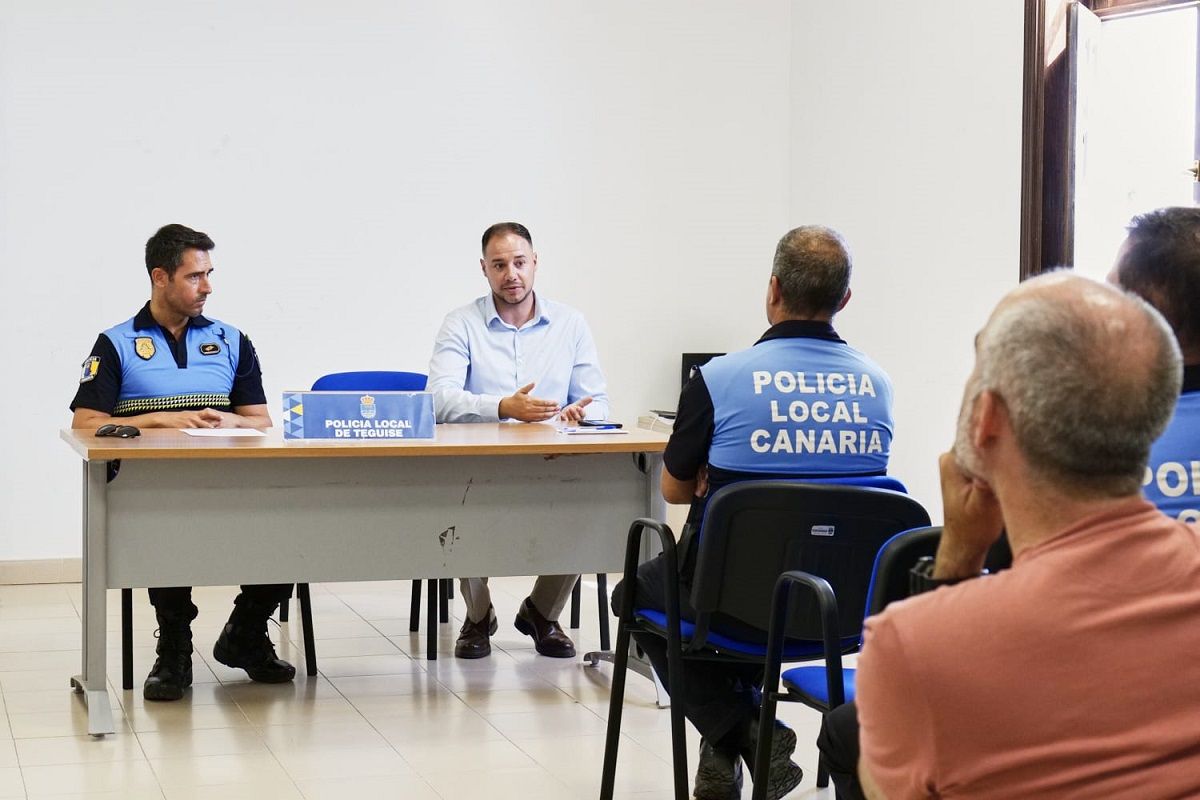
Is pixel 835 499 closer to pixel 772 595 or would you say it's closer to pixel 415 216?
pixel 772 595

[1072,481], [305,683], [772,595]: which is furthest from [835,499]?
[305,683]

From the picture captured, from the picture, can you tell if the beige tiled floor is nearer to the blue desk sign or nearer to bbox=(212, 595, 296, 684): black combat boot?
bbox=(212, 595, 296, 684): black combat boot

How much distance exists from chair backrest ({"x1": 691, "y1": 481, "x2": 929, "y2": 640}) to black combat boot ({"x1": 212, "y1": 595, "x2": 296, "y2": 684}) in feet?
6.01

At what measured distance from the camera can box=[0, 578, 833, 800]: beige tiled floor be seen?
9.99ft

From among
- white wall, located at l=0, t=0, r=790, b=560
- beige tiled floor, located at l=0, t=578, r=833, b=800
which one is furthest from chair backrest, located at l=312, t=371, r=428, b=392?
white wall, located at l=0, t=0, r=790, b=560

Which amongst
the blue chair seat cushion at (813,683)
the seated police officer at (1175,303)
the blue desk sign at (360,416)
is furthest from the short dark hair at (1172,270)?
the blue desk sign at (360,416)

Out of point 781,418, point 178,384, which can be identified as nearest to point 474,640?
point 178,384

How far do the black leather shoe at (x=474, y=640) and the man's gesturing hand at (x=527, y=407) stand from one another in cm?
66

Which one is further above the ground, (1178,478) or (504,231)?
(504,231)

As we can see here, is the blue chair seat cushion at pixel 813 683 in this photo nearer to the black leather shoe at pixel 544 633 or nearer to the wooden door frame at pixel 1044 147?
the black leather shoe at pixel 544 633

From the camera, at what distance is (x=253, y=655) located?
3.93 m

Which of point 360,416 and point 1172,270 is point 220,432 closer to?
point 360,416

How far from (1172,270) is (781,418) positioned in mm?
924

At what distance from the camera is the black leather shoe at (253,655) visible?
393 cm
